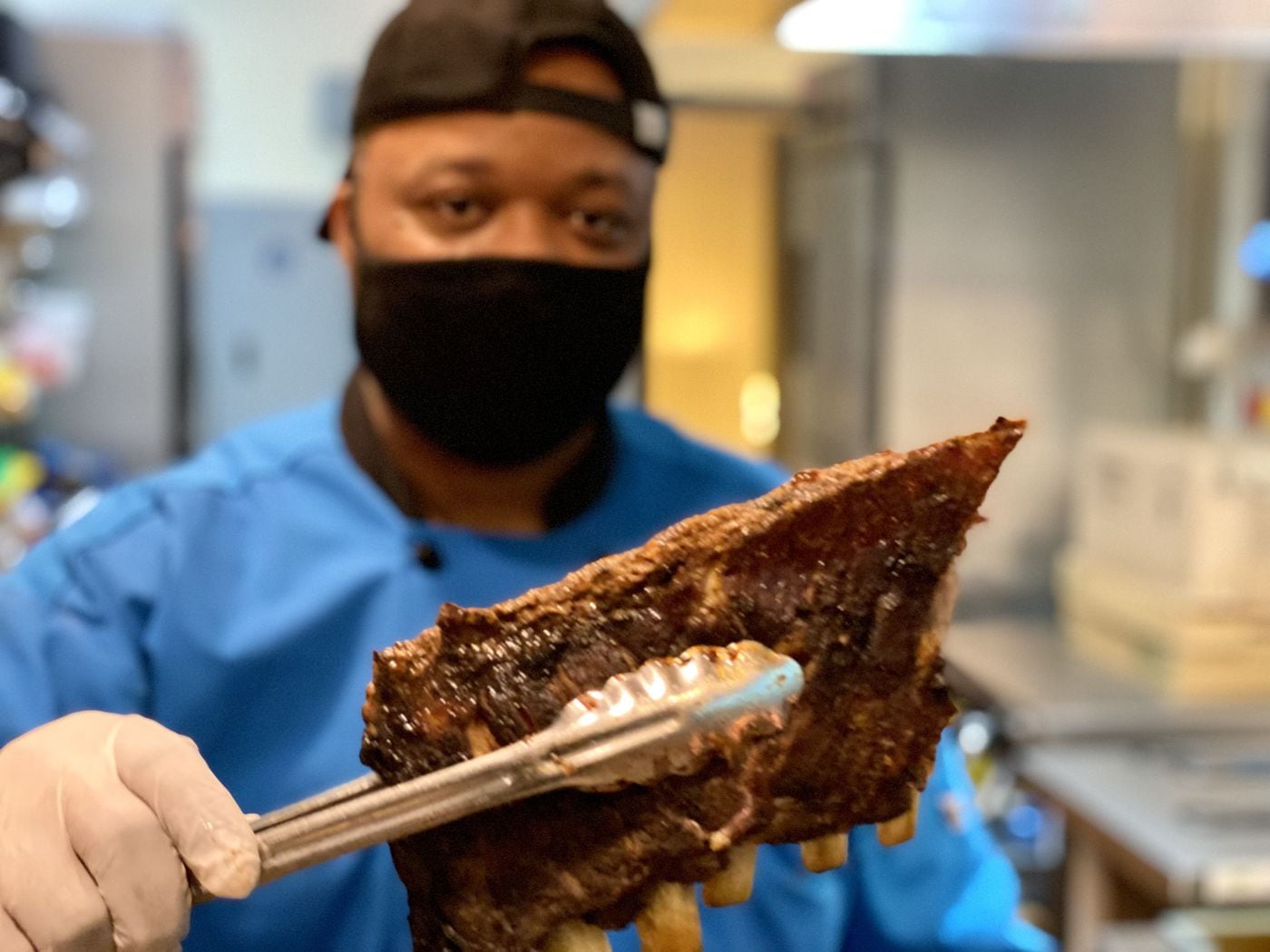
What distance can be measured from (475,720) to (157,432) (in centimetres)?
307

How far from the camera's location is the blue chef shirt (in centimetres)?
62

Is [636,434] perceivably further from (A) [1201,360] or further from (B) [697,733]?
(A) [1201,360]

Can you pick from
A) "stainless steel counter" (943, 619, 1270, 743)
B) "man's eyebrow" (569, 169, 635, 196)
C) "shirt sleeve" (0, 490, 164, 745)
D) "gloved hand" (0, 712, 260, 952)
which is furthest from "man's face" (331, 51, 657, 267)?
"stainless steel counter" (943, 619, 1270, 743)

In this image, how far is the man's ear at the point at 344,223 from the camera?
77 centimetres

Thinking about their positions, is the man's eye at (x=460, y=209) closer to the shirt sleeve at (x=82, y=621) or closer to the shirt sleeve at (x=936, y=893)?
the shirt sleeve at (x=82, y=621)

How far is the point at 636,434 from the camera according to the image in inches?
33.7

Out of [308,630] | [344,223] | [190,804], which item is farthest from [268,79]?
[190,804]

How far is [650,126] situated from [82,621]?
1.65ft

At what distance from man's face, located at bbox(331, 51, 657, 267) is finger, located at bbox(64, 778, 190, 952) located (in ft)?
1.35

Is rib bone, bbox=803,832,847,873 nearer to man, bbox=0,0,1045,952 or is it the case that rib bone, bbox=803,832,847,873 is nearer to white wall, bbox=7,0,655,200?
man, bbox=0,0,1045,952

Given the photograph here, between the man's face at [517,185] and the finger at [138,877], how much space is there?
1.35 feet

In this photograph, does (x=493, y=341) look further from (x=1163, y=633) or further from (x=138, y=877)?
(x=1163, y=633)

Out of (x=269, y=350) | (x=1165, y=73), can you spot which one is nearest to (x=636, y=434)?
(x=269, y=350)

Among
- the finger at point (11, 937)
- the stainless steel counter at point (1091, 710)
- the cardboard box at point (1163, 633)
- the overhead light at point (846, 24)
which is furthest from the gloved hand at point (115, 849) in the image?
the cardboard box at point (1163, 633)
